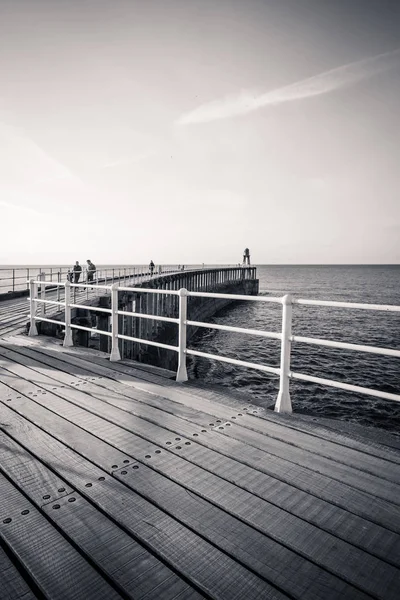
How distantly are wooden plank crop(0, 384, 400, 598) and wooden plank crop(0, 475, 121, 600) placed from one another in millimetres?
614

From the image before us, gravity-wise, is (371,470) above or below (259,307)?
above

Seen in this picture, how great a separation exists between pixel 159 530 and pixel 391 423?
12103 millimetres

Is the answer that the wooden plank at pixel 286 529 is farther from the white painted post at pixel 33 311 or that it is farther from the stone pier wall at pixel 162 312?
the stone pier wall at pixel 162 312

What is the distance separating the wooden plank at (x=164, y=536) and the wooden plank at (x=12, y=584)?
55 centimetres

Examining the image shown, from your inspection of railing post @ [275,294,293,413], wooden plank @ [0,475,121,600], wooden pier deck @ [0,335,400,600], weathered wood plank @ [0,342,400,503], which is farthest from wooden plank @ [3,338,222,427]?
wooden plank @ [0,475,121,600]

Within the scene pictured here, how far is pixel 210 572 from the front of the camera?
72.1 inches

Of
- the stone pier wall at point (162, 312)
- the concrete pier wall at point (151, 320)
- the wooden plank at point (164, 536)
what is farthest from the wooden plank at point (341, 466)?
the stone pier wall at point (162, 312)

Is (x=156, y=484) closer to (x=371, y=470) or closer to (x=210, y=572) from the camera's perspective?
(x=210, y=572)

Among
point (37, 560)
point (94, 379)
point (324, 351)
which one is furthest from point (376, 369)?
point (37, 560)

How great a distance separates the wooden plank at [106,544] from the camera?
1.74 meters

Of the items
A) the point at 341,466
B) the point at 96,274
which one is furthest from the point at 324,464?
the point at 96,274

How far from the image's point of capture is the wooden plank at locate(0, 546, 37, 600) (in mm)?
1688

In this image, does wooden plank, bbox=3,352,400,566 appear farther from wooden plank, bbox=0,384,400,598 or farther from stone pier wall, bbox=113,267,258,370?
stone pier wall, bbox=113,267,258,370

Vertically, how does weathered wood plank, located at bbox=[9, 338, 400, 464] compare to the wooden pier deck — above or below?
below
